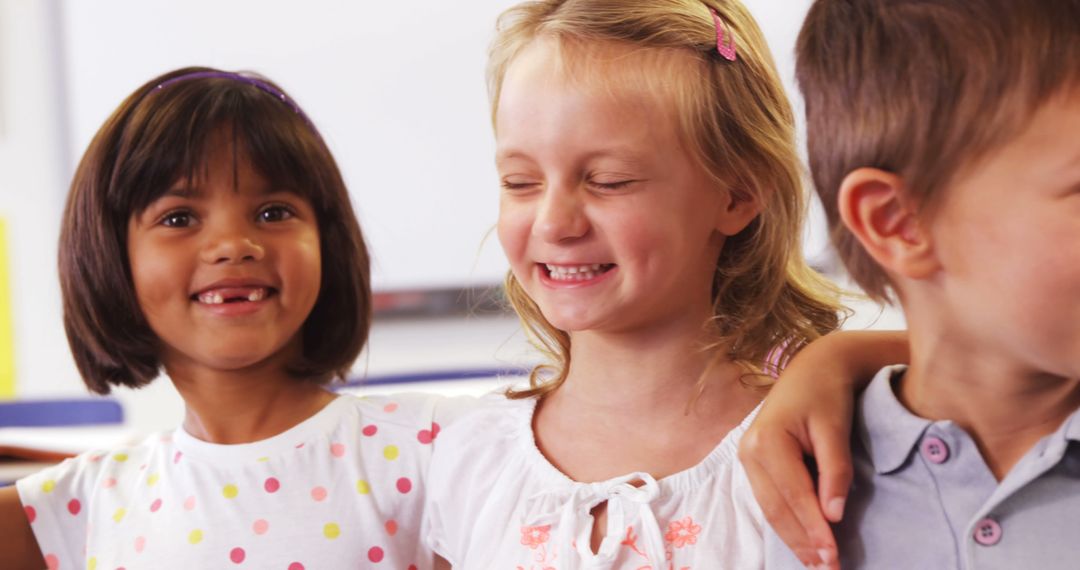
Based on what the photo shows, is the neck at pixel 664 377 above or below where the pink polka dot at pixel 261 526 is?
above

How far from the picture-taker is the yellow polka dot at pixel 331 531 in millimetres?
1353

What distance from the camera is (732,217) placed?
1.22m

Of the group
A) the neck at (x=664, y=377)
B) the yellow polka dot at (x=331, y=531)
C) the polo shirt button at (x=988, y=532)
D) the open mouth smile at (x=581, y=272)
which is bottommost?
the yellow polka dot at (x=331, y=531)

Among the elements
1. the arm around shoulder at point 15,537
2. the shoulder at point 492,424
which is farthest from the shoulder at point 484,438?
the arm around shoulder at point 15,537

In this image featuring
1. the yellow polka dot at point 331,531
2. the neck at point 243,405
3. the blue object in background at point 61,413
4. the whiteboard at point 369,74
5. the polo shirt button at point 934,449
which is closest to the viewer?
the polo shirt button at point 934,449

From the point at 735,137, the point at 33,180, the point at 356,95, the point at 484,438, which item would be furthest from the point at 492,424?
the point at 33,180

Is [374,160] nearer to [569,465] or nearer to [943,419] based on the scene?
[569,465]

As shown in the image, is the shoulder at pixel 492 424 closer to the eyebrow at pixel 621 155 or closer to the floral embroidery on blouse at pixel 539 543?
the floral embroidery on blouse at pixel 539 543

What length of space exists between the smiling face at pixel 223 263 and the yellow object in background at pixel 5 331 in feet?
8.80

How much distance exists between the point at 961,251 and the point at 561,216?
390 mm

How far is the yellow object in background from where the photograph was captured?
381cm

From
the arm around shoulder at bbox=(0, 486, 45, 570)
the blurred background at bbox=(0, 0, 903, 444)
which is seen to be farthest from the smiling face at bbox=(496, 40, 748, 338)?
the blurred background at bbox=(0, 0, 903, 444)

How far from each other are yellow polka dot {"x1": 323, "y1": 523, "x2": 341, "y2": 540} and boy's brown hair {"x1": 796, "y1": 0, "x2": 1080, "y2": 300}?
69cm

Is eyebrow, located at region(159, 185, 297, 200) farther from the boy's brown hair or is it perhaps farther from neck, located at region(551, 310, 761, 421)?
the boy's brown hair
